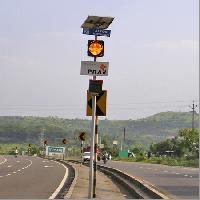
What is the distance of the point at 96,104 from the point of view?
1514cm

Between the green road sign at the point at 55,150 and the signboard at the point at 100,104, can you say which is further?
the green road sign at the point at 55,150

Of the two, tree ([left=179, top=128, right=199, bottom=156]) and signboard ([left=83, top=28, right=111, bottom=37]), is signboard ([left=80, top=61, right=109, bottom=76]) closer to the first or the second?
signboard ([left=83, top=28, right=111, bottom=37])

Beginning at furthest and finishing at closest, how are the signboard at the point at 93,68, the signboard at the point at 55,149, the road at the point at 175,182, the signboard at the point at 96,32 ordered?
the signboard at the point at 55,149 → the road at the point at 175,182 → the signboard at the point at 96,32 → the signboard at the point at 93,68

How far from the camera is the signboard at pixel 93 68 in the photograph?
14680 millimetres

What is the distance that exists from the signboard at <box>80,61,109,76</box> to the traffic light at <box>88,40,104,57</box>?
0.23 m

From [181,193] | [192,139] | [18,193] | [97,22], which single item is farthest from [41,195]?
[192,139]

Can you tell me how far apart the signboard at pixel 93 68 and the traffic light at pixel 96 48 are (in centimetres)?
23

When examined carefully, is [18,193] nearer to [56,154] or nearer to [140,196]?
[140,196]

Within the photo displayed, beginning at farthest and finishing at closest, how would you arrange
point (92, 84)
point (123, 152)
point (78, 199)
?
1. point (123, 152)
2. point (78, 199)
3. point (92, 84)

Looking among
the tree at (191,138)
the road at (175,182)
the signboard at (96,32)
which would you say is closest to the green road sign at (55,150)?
the tree at (191,138)

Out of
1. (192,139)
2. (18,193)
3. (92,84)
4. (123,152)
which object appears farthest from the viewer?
(123,152)

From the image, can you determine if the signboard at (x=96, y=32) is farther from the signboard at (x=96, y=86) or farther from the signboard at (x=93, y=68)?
the signboard at (x=96, y=86)

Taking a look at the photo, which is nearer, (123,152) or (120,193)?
(120,193)

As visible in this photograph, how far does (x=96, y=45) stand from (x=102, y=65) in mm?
527
